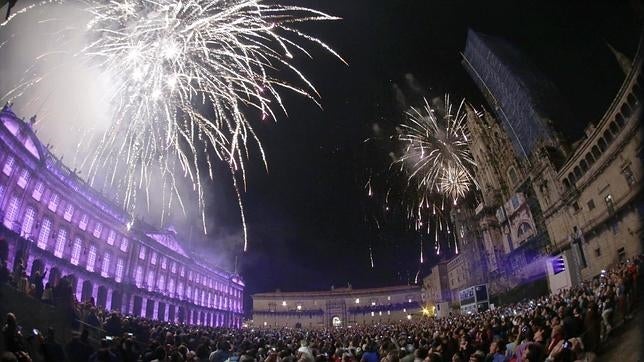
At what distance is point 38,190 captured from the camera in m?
30.6

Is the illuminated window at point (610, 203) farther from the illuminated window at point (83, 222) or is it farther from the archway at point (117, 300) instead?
the archway at point (117, 300)

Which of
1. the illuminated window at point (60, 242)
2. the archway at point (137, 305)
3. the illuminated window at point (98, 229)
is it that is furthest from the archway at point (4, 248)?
the archway at point (137, 305)

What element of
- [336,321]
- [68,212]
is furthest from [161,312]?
[336,321]

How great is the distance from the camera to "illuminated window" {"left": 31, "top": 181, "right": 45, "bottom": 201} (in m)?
30.1

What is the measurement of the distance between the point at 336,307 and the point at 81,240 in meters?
77.0

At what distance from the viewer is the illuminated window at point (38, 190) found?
3014cm

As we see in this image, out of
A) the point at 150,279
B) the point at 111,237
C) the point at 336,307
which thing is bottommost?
the point at 336,307

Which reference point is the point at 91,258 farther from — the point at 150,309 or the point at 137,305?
the point at 150,309

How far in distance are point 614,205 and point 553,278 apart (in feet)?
41.5

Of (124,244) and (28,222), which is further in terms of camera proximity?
(124,244)

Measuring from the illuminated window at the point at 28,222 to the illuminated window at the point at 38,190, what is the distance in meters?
1.10

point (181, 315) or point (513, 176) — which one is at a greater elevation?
point (513, 176)

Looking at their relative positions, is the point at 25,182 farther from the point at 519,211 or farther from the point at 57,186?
the point at 519,211

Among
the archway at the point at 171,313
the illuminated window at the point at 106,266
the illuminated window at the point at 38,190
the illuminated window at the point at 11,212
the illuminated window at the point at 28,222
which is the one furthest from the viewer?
the archway at the point at 171,313
